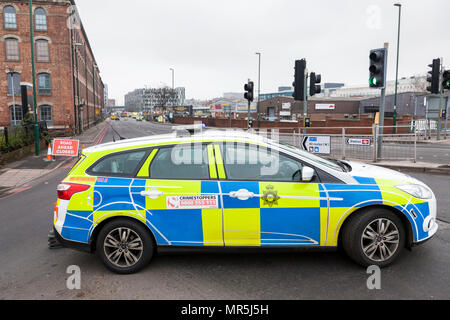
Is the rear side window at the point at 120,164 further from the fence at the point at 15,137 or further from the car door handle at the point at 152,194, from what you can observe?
the fence at the point at 15,137

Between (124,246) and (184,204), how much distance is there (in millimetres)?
854

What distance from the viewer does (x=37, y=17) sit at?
33.5 metres

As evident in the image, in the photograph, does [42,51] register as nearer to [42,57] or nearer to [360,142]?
[42,57]

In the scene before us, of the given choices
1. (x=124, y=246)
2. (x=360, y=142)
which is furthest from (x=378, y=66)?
(x=124, y=246)

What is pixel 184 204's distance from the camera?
12.7 feet

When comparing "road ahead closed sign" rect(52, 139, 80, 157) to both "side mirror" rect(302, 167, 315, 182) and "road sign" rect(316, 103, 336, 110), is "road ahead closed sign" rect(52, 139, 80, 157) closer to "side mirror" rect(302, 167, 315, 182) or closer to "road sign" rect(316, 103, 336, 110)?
"side mirror" rect(302, 167, 315, 182)

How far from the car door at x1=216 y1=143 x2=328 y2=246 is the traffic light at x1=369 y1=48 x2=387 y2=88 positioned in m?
9.23

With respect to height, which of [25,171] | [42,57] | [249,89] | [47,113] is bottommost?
[25,171]

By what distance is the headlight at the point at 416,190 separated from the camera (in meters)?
3.97

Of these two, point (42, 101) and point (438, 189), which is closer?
point (438, 189)
